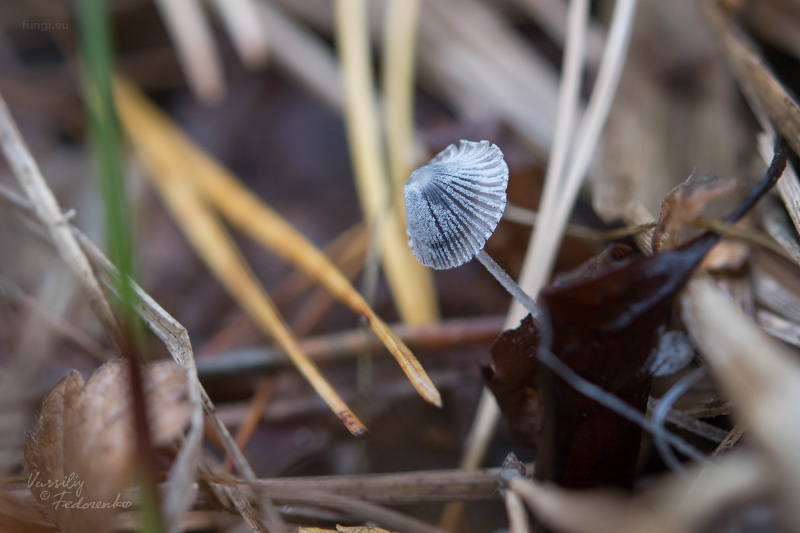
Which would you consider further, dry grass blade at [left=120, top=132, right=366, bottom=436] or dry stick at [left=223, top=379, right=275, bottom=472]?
dry grass blade at [left=120, top=132, right=366, bottom=436]

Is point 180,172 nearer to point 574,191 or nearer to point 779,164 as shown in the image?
point 574,191

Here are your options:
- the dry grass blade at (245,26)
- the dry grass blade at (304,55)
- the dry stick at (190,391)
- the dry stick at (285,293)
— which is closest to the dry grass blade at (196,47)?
the dry grass blade at (245,26)

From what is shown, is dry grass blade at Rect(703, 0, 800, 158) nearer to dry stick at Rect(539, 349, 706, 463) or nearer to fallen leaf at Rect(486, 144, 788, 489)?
fallen leaf at Rect(486, 144, 788, 489)

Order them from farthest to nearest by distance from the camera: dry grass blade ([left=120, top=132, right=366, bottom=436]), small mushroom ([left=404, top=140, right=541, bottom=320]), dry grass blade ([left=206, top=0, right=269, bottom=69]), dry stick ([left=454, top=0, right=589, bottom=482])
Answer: dry grass blade ([left=206, top=0, right=269, bottom=69]), dry grass blade ([left=120, top=132, right=366, bottom=436]), dry stick ([left=454, top=0, right=589, bottom=482]), small mushroom ([left=404, top=140, right=541, bottom=320])

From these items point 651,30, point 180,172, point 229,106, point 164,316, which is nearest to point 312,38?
point 229,106

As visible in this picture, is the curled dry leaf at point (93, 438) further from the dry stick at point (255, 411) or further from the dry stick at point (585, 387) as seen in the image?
the dry stick at point (585, 387)

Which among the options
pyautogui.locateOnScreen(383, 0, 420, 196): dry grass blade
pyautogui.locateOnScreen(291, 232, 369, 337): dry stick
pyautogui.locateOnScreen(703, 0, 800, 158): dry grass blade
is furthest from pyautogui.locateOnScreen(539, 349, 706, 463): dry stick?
pyautogui.locateOnScreen(383, 0, 420, 196): dry grass blade
